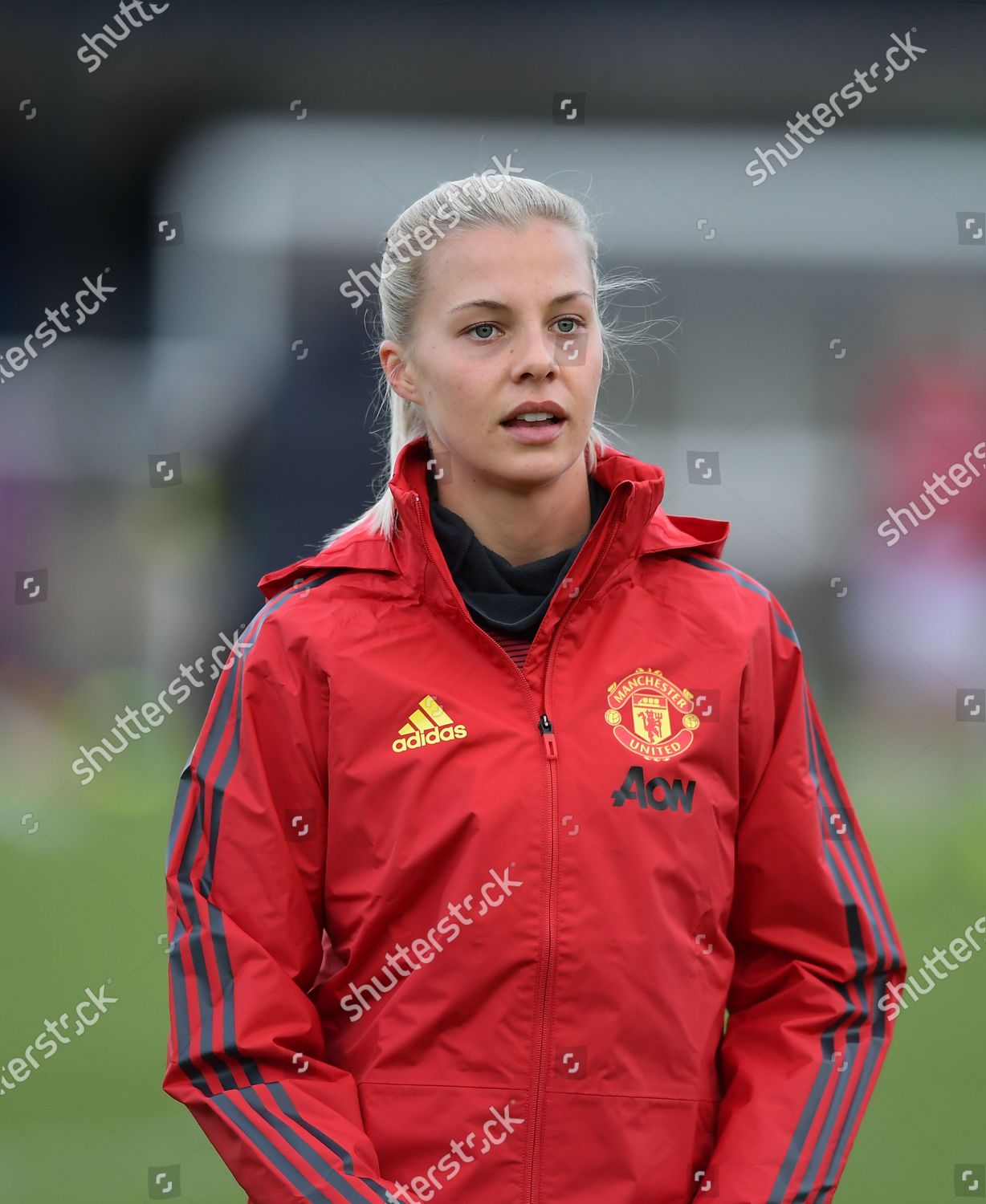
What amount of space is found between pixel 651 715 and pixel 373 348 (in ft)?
4.85

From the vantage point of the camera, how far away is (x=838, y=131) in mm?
2500

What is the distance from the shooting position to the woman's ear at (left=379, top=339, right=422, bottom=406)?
48.5 inches

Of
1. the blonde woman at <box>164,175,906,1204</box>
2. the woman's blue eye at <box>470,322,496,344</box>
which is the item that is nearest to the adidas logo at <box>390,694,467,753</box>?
the blonde woman at <box>164,175,906,1204</box>

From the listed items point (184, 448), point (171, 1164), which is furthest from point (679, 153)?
point (171, 1164)

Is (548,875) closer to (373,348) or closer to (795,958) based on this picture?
(795,958)

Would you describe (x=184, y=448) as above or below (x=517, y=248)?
above

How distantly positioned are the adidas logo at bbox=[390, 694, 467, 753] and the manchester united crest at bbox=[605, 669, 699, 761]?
0.43 feet

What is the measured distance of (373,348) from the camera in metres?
2.40

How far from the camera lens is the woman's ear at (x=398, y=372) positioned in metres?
1.23

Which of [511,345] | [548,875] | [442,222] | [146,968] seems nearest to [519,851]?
[548,875]

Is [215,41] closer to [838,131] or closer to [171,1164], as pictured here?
[838,131]

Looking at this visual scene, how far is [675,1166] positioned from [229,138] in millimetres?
2036

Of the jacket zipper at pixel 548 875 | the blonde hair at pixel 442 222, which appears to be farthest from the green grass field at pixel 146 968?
the jacket zipper at pixel 548 875

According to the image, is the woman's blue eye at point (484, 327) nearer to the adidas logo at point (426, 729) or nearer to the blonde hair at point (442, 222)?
the blonde hair at point (442, 222)
